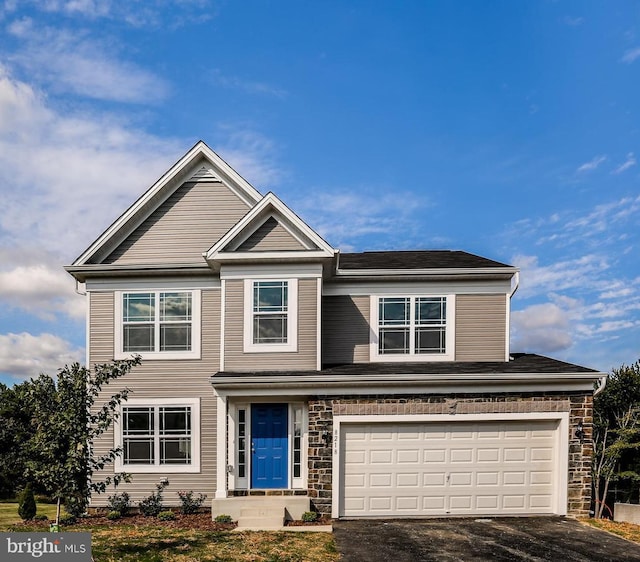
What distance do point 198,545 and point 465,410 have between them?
6855mm

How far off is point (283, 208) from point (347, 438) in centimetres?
612

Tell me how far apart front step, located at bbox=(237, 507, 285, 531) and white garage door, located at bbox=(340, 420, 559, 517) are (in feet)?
5.74

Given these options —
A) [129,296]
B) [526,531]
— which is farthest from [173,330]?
[526,531]

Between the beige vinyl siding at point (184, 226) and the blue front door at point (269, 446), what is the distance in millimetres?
4654

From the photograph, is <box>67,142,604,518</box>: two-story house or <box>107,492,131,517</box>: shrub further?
<box>107,492,131,517</box>: shrub

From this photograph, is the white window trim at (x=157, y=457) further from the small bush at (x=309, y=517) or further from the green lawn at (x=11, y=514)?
the small bush at (x=309, y=517)

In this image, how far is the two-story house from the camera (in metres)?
12.4

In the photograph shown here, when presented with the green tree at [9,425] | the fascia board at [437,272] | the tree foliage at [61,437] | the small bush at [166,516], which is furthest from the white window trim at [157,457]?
the green tree at [9,425]

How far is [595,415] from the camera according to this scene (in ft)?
52.5

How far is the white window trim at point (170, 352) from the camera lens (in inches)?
546

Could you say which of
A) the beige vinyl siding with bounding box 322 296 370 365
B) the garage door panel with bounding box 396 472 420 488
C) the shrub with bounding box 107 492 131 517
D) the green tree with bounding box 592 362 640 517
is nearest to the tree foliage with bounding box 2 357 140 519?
the shrub with bounding box 107 492 131 517

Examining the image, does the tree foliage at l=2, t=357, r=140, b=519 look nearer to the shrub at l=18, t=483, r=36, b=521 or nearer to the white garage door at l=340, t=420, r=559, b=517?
the shrub at l=18, t=483, r=36, b=521

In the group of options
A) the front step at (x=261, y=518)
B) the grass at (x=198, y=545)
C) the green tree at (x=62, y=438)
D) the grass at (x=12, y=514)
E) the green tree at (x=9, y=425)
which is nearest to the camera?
the green tree at (x=62, y=438)

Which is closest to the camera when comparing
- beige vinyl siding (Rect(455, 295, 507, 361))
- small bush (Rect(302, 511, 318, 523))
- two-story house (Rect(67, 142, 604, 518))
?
small bush (Rect(302, 511, 318, 523))
